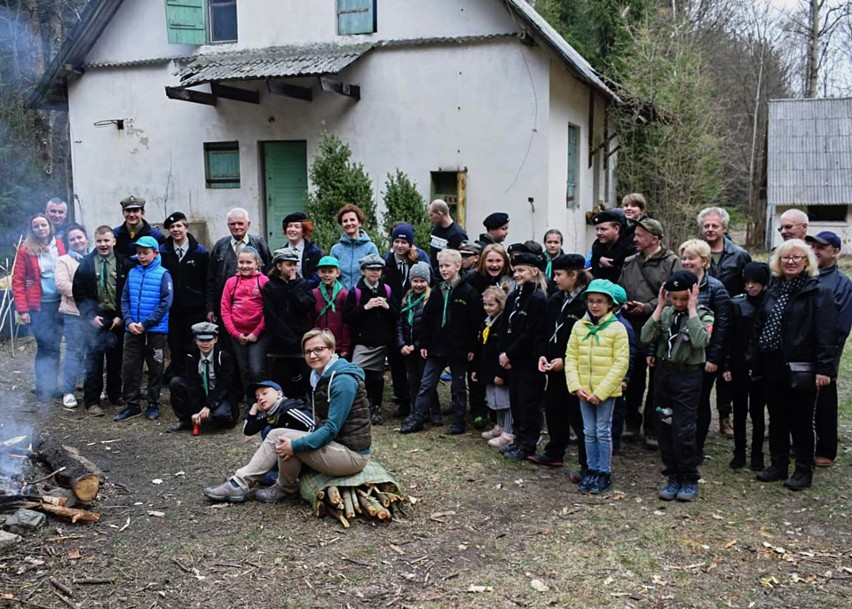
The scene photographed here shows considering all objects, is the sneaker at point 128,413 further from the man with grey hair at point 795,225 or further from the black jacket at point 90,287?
the man with grey hair at point 795,225

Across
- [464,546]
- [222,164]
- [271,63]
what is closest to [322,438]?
[464,546]

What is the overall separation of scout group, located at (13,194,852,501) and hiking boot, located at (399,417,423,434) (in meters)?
0.02

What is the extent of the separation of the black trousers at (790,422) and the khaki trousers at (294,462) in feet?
10.2

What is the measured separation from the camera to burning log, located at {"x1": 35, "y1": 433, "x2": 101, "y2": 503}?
16.5ft

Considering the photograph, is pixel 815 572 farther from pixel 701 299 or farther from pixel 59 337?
pixel 59 337

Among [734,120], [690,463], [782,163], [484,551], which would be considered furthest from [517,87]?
[734,120]

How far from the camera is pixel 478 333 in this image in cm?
686

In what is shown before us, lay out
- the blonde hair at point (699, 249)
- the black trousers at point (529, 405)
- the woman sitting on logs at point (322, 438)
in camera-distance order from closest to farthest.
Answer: the woman sitting on logs at point (322, 438), the blonde hair at point (699, 249), the black trousers at point (529, 405)

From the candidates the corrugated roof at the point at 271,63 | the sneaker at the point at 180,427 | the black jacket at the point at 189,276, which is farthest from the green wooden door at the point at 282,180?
the sneaker at the point at 180,427

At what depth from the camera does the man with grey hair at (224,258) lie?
7.55m

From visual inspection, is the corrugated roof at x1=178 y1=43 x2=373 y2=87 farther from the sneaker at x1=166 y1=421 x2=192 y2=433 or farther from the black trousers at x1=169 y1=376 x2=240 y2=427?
the sneaker at x1=166 y1=421 x2=192 y2=433

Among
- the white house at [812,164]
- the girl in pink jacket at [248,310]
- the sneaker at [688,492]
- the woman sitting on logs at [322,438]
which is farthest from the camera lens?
the white house at [812,164]

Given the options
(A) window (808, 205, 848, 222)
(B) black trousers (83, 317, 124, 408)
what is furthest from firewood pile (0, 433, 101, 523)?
(A) window (808, 205, 848, 222)

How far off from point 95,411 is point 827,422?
265 inches
